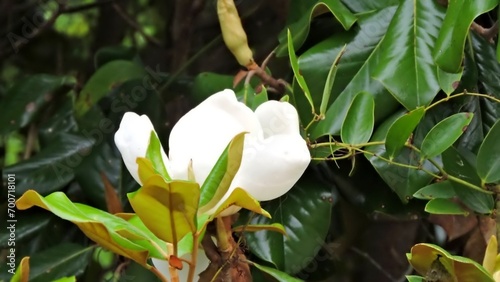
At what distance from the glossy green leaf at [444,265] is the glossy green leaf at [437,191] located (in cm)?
10

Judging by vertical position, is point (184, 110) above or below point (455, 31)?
below

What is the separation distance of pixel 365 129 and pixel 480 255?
0.65 feet

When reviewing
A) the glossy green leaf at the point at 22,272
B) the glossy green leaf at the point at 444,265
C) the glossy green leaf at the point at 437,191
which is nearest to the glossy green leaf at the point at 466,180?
the glossy green leaf at the point at 437,191

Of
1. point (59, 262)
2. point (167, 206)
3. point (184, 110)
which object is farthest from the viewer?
point (184, 110)

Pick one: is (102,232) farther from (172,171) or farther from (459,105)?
(459,105)

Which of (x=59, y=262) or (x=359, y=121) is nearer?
(x=359, y=121)

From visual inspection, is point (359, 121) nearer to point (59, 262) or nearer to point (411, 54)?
point (411, 54)

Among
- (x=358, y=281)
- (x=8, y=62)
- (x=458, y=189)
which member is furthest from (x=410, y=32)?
(x=8, y=62)

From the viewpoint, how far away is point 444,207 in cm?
56

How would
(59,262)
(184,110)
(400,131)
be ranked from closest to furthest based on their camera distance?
(400,131) < (59,262) < (184,110)

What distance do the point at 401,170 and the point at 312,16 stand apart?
171 mm

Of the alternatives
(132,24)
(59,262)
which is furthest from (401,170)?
(132,24)

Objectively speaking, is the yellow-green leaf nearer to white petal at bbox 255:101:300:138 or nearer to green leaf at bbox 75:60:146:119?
white petal at bbox 255:101:300:138

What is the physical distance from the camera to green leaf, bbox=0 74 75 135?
3.35 ft
